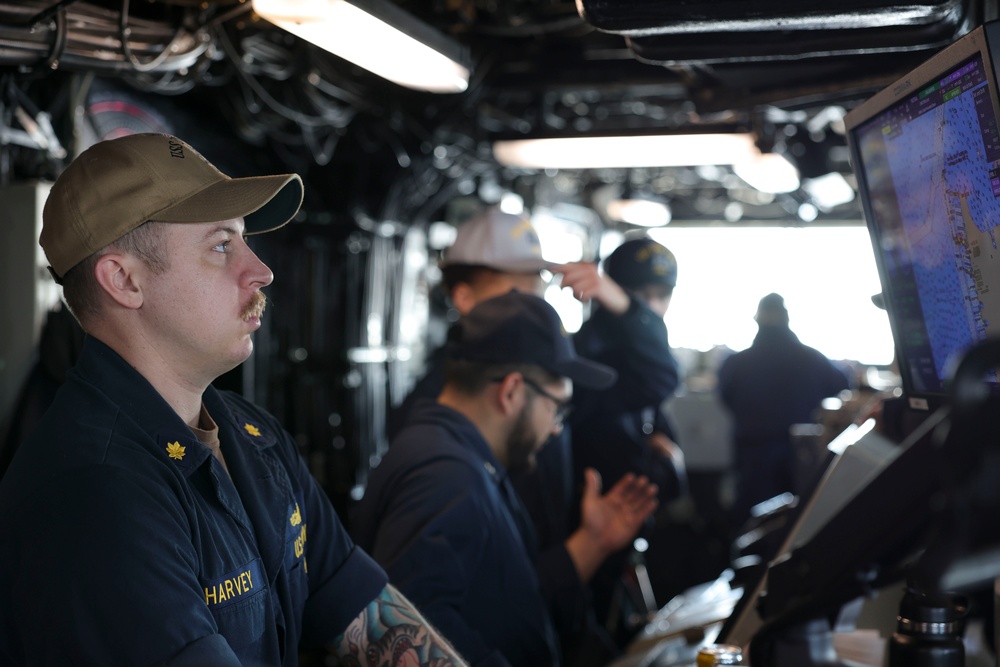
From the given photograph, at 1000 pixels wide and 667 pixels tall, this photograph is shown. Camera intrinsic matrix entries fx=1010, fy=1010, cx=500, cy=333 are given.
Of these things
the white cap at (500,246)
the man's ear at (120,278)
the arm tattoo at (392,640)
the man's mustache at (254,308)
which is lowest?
the arm tattoo at (392,640)

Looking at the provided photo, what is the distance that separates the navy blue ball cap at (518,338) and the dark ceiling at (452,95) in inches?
26.4

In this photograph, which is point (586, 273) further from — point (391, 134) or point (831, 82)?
point (391, 134)

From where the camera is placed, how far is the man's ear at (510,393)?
2.40 metres

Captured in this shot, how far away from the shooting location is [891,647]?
4.18 ft

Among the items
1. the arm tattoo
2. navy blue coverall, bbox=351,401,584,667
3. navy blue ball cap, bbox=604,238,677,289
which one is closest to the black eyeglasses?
navy blue coverall, bbox=351,401,584,667

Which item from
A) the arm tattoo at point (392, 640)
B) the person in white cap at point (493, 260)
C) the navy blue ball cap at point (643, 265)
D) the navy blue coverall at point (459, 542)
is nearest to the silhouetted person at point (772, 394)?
the navy blue ball cap at point (643, 265)

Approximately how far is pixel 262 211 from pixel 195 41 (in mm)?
1382

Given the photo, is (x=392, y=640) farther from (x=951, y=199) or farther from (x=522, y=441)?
(x=951, y=199)

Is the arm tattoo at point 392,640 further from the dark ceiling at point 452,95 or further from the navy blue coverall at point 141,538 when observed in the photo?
the dark ceiling at point 452,95

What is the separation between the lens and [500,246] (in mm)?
3266

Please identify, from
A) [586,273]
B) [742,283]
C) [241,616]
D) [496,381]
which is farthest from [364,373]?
[742,283]

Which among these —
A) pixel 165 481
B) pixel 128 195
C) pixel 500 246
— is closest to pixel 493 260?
pixel 500 246

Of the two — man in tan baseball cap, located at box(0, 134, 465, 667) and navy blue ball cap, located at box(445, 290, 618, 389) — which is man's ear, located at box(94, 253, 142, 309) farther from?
navy blue ball cap, located at box(445, 290, 618, 389)

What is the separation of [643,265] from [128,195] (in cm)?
264
